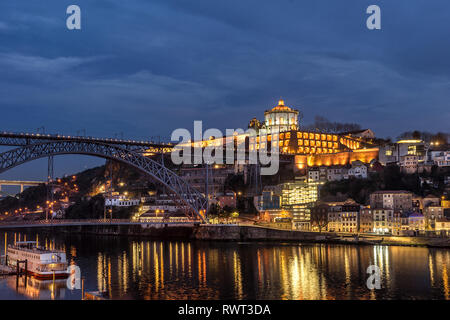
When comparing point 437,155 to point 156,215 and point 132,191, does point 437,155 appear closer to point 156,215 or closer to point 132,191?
point 156,215

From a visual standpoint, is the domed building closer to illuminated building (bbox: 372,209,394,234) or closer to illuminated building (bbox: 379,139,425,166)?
illuminated building (bbox: 379,139,425,166)

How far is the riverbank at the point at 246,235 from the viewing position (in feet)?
133

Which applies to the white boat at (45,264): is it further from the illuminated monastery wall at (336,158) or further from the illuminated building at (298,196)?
the illuminated monastery wall at (336,158)

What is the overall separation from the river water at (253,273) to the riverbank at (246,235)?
1533 millimetres

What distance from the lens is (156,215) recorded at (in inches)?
2315

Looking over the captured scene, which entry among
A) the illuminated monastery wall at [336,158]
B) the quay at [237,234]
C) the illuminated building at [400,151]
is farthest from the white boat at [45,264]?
the illuminated monastery wall at [336,158]

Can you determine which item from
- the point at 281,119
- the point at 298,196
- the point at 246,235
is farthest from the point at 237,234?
the point at 281,119

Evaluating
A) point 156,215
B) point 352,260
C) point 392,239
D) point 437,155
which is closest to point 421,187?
point 437,155

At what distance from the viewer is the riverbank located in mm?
40688

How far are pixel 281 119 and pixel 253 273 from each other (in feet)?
182

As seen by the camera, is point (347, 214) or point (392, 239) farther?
point (347, 214)
